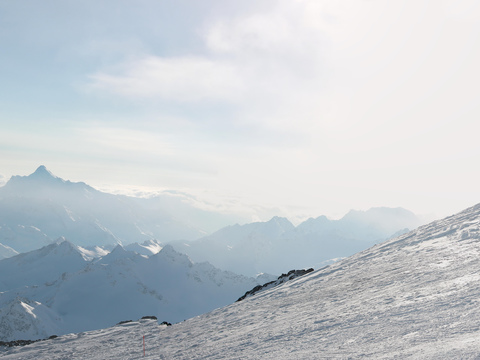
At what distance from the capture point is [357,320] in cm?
1359

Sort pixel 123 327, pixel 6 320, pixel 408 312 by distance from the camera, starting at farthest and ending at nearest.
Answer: pixel 6 320
pixel 123 327
pixel 408 312

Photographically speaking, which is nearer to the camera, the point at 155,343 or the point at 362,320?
the point at 362,320

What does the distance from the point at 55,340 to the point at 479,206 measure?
117 feet

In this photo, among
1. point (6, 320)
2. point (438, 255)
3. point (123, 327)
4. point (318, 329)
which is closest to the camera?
point (318, 329)

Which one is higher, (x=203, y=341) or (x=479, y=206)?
(x=479, y=206)

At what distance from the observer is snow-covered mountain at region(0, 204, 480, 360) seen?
34.0 feet

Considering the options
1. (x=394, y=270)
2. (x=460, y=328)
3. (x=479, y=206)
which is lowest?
(x=460, y=328)

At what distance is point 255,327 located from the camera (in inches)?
715

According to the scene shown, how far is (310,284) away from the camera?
2631 cm

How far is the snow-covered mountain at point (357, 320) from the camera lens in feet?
34.0

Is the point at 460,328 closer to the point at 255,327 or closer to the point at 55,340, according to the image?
the point at 255,327

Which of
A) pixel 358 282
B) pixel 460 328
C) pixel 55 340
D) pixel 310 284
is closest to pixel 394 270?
pixel 358 282

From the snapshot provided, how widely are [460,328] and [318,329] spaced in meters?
5.59

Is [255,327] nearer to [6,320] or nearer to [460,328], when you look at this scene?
[460,328]
